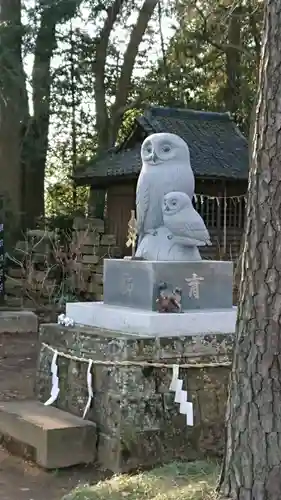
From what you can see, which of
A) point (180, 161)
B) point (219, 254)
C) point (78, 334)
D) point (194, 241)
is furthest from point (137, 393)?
point (219, 254)

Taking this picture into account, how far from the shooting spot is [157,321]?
5.41 m

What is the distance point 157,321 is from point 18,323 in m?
6.86

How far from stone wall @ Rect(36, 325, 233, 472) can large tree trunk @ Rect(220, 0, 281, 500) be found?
182cm

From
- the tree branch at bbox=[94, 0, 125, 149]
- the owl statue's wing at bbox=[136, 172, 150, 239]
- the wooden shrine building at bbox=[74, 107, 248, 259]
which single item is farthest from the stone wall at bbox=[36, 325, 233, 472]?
the tree branch at bbox=[94, 0, 125, 149]

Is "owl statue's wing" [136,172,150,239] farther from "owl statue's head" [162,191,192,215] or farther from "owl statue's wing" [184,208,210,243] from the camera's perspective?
"owl statue's wing" [184,208,210,243]

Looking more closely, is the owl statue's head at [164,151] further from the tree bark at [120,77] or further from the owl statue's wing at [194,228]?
the tree bark at [120,77]

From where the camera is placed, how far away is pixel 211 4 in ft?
47.4

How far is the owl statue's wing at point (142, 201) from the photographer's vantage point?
6008mm

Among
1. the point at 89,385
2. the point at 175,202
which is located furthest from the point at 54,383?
the point at 175,202

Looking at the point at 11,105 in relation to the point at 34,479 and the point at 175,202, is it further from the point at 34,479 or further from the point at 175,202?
the point at 34,479

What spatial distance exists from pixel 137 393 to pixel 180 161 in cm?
192

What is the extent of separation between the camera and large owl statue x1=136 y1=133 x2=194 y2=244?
19.7ft

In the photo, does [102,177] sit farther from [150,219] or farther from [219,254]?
[150,219]

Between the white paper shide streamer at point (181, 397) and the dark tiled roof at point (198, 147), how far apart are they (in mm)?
8401
